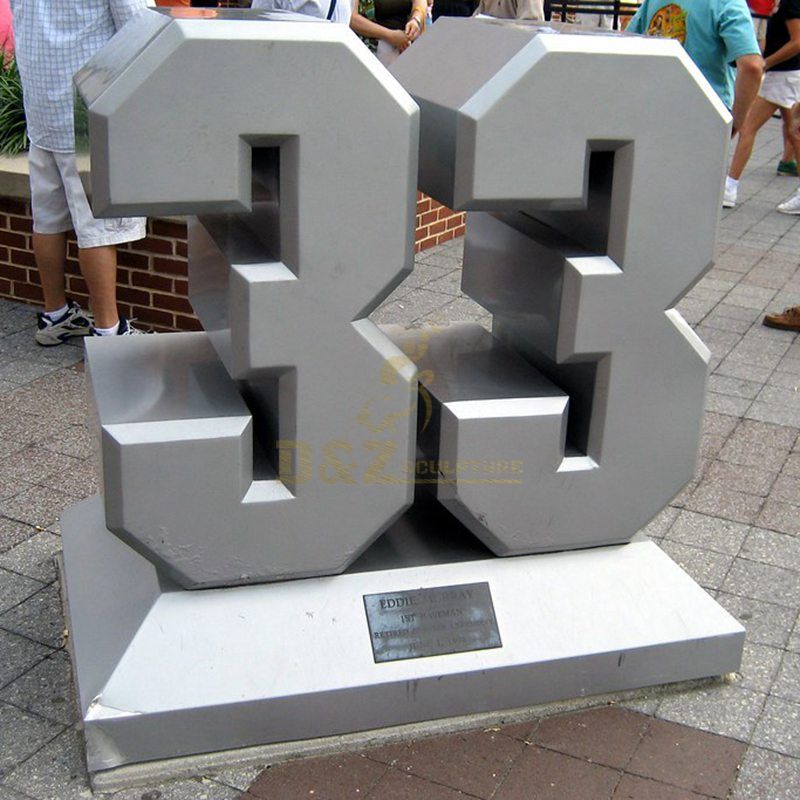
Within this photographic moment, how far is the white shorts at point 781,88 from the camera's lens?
843cm

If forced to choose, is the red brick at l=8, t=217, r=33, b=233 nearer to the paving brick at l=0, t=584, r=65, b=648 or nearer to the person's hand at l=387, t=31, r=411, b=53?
the paving brick at l=0, t=584, r=65, b=648

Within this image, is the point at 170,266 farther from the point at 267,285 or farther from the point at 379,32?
the point at 379,32

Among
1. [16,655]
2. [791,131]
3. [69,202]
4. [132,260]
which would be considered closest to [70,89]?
[69,202]

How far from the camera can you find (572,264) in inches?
105

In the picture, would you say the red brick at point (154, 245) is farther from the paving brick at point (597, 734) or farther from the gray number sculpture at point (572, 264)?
the paving brick at point (597, 734)

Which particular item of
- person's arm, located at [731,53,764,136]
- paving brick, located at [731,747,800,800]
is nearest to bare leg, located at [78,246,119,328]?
paving brick, located at [731,747,800,800]

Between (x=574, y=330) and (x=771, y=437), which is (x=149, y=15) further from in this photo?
(x=771, y=437)

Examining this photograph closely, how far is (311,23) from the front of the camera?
2.38 meters

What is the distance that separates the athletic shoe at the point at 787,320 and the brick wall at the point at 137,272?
2843 millimetres

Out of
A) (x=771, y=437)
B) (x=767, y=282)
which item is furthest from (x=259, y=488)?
(x=767, y=282)

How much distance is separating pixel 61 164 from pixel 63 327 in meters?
0.77

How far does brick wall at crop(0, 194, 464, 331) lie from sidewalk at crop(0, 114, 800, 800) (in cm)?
36

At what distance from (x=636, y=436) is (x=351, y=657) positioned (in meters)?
0.88

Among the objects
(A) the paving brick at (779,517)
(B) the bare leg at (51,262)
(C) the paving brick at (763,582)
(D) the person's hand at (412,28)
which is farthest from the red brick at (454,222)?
(C) the paving brick at (763,582)
